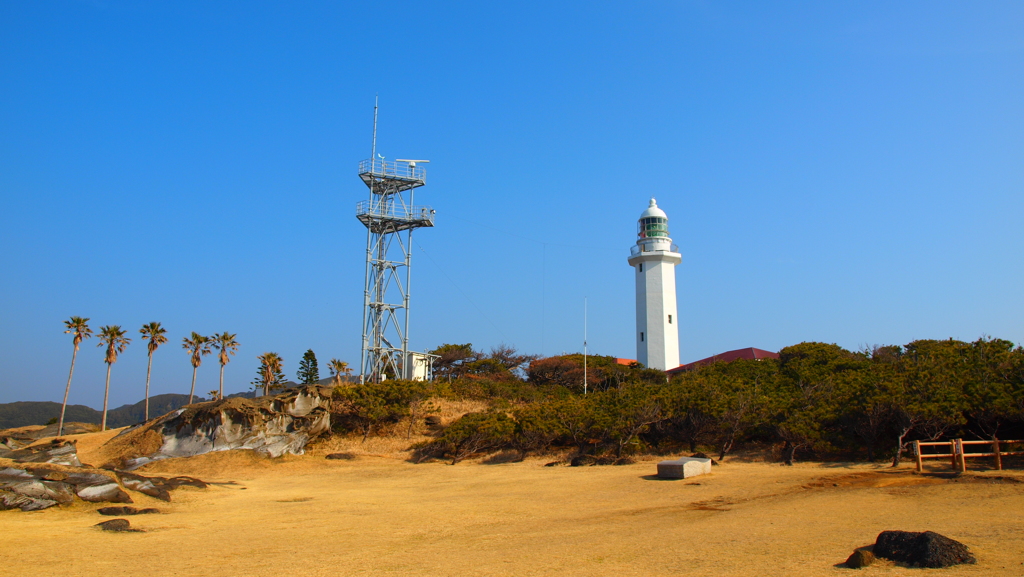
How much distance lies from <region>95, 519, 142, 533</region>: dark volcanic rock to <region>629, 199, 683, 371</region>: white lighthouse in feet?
112

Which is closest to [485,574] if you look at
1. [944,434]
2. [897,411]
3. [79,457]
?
[897,411]

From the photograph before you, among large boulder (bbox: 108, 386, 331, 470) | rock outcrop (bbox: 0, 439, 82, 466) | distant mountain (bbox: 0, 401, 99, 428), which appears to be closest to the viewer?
rock outcrop (bbox: 0, 439, 82, 466)

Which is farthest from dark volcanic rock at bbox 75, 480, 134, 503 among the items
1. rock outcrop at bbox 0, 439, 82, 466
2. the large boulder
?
the large boulder

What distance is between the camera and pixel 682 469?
19.0 meters

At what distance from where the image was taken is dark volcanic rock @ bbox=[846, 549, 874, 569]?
27.5 ft

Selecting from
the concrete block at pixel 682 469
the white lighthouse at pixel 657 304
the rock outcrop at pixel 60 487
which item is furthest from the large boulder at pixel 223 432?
the white lighthouse at pixel 657 304

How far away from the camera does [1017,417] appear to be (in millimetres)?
20422

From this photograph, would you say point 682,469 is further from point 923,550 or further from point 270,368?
point 270,368

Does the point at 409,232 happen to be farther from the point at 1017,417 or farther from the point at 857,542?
the point at 857,542

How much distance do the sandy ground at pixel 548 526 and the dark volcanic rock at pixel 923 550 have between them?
0.21m

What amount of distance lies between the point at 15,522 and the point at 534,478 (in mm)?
13372

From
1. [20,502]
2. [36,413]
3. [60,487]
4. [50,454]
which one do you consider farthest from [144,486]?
[36,413]

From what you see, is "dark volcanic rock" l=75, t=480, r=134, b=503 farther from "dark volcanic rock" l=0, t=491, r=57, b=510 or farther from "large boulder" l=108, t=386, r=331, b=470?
"large boulder" l=108, t=386, r=331, b=470

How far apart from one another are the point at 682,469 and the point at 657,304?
25327 millimetres
